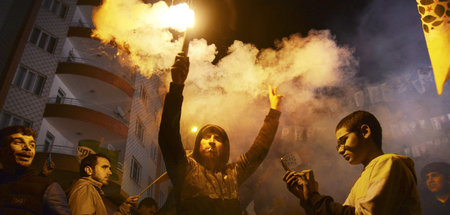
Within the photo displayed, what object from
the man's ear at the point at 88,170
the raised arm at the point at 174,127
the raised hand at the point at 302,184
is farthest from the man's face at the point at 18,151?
the raised hand at the point at 302,184

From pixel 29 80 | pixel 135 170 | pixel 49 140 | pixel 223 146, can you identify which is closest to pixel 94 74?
pixel 29 80

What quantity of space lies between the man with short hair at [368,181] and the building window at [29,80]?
16.9 metres

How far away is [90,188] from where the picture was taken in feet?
14.0

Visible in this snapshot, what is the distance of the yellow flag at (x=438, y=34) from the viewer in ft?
14.3

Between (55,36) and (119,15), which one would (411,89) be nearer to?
(119,15)

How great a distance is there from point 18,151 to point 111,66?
18.1 metres

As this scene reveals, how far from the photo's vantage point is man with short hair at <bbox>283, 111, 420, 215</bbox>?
2.48 m

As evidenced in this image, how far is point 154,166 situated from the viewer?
23797mm

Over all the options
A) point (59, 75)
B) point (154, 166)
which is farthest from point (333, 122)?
point (59, 75)

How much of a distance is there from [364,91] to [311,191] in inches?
710

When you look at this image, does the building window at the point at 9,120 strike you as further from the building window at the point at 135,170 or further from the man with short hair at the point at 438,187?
the man with short hair at the point at 438,187

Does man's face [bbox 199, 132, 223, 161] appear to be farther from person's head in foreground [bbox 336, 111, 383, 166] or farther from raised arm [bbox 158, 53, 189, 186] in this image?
person's head in foreground [bbox 336, 111, 383, 166]

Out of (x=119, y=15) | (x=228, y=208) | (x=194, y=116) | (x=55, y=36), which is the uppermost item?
(x=55, y=36)

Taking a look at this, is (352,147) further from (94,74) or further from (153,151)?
(153,151)
